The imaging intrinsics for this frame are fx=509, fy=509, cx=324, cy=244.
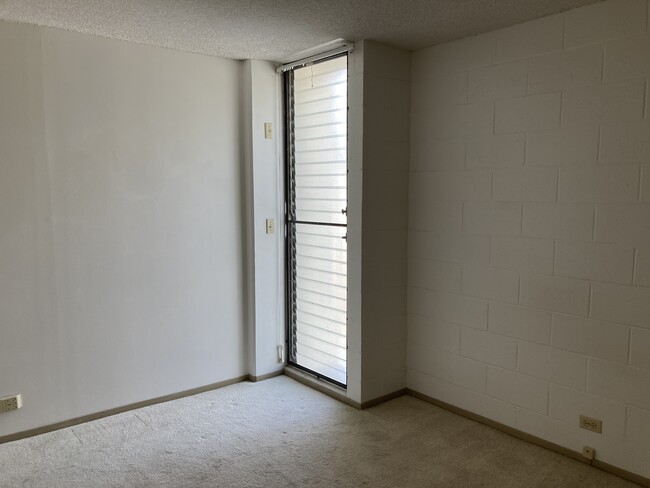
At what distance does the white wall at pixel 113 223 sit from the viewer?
9.66 ft

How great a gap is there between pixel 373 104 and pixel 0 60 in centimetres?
217

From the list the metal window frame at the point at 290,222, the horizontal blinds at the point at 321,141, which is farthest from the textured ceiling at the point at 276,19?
the metal window frame at the point at 290,222

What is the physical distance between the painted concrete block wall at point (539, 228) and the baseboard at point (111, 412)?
1.43 metres

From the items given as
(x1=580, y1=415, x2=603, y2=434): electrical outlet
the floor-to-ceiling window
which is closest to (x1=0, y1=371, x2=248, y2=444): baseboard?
the floor-to-ceiling window

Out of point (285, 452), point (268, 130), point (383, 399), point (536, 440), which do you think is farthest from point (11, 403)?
point (536, 440)

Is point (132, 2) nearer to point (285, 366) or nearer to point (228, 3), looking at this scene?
point (228, 3)

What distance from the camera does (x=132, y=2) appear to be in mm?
2531

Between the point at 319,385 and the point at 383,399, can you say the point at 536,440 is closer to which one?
the point at 383,399

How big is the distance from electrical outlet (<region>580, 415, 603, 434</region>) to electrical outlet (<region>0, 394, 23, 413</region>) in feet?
10.4

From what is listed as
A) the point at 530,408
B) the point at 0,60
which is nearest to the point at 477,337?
the point at 530,408

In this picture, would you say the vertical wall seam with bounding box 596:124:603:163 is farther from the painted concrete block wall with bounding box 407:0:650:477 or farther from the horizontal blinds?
the horizontal blinds

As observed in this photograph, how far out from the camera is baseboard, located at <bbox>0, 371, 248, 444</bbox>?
3.01 meters

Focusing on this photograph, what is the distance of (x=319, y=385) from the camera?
3.75 m

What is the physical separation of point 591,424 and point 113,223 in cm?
303
